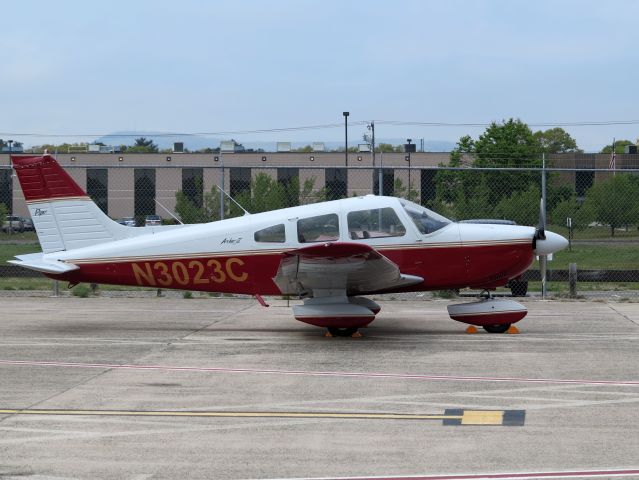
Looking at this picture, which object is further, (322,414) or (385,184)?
(385,184)

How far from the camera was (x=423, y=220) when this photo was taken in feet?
46.4

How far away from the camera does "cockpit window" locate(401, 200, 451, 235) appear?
14.1m

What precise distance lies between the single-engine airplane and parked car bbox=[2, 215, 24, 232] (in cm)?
1129

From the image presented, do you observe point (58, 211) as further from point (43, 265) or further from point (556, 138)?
point (556, 138)

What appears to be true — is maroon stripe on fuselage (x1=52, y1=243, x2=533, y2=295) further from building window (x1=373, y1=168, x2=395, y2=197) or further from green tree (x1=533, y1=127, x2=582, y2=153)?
green tree (x1=533, y1=127, x2=582, y2=153)

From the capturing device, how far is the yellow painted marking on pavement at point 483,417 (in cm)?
810

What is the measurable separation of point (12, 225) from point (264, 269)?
15353 mm

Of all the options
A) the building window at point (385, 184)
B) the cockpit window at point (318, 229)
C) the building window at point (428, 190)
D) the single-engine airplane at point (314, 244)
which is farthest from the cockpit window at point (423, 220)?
the building window at point (428, 190)

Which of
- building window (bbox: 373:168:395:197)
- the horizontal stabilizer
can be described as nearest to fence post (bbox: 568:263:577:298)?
building window (bbox: 373:168:395:197)

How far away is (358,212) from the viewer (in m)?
13.9

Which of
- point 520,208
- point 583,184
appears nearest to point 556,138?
point 583,184

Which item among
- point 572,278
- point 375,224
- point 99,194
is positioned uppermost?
point 99,194

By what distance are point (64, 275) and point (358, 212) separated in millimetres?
4309

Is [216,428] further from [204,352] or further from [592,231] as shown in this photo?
[592,231]
